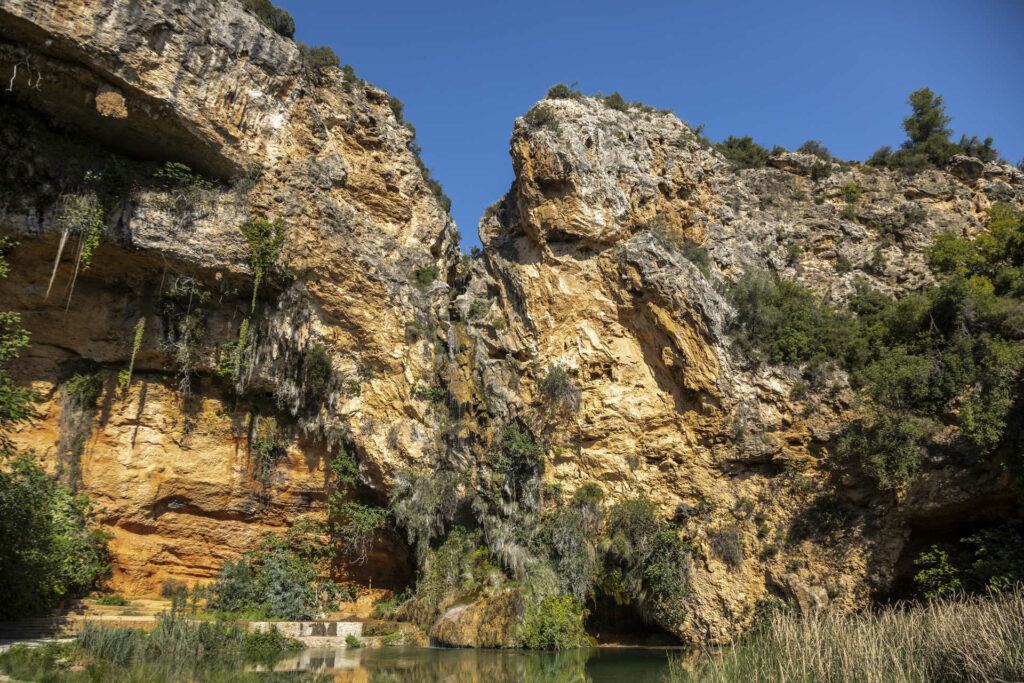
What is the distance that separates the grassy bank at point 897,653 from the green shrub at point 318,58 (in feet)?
67.2

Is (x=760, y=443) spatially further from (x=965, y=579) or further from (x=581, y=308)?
(x=581, y=308)

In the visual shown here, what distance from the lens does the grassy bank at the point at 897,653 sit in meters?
7.71

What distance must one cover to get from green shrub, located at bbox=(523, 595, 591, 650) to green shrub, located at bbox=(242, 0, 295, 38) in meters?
19.9

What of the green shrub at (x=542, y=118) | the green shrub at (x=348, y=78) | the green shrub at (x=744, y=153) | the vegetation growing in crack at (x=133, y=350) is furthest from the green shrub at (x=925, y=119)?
the vegetation growing in crack at (x=133, y=350)

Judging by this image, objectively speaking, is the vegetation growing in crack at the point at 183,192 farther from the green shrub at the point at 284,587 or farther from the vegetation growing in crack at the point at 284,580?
the green shrub at the point at 284,587

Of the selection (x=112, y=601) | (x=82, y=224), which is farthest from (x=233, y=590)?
(x=82, y=224)

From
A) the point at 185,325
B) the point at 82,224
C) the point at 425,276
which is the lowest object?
the point at 185,325

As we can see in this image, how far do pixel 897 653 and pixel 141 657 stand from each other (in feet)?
38.6

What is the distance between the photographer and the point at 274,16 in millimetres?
20891

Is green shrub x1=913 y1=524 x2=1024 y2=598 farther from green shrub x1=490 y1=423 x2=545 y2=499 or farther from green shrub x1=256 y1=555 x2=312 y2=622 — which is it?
green shrub x1=256 y1=555 x2=312 y2=622

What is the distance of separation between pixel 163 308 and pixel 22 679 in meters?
11.5

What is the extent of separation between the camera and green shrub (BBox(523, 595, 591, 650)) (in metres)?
15.8

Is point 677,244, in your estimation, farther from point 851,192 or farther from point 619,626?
point 619,626

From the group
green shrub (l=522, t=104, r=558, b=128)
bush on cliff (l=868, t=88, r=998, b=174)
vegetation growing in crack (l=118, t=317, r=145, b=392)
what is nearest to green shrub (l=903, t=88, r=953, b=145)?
bush on cliff (l=868, t=88, r=998, b=174)
